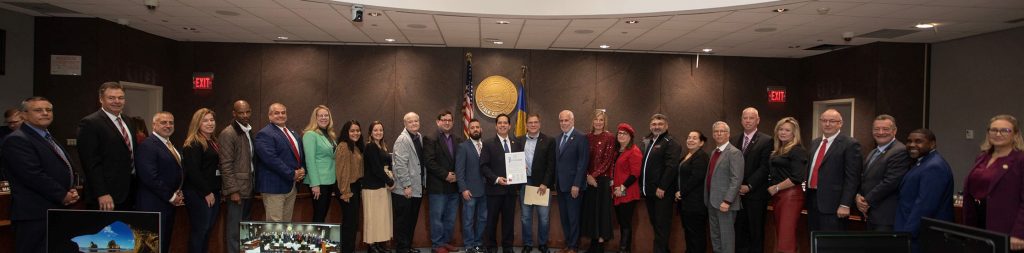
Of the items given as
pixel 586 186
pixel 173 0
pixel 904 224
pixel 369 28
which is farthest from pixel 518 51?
pixel 904 224

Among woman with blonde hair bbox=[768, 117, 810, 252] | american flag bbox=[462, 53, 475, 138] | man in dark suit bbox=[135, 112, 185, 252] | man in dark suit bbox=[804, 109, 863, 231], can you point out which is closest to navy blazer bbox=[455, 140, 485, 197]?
man in dark suit bbox=[135, 112, 185, 252]

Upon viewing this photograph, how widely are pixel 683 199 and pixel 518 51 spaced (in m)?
5.03

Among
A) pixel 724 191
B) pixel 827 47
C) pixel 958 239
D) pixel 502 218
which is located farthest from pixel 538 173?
pixel 827 47

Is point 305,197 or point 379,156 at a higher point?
point 379,156

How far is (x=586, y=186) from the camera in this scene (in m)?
5.91

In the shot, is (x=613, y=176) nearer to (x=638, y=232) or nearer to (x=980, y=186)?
(x=638, y=232)

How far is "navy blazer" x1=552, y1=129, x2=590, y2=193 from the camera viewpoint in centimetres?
586

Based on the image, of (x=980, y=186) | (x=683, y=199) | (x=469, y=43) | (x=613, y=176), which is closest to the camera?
(x=980, y=186)

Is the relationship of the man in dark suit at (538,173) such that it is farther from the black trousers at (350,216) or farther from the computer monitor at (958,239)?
the computer monitor at (958,239)

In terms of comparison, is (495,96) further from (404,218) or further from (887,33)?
(887,33)

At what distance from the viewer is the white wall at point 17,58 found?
719 cm

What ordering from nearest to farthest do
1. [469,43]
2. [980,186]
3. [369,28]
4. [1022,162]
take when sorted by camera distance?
[1022,162]
[980,186]
[369,28]
[469,43]

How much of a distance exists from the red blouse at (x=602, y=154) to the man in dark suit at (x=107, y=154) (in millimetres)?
3818

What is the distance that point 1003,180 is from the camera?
11.8 ft
